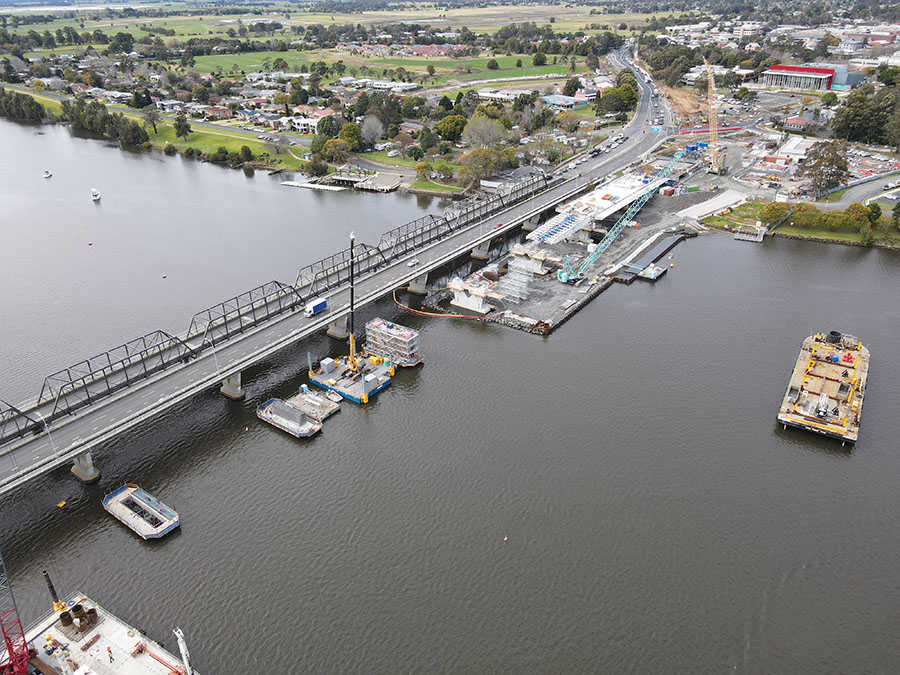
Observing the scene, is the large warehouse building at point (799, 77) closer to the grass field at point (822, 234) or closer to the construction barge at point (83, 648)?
the grass field at point (822, 234)

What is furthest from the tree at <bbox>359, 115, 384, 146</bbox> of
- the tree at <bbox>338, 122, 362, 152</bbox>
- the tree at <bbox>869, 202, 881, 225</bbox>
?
the tree at <bbox>869, 202, 881, 225</bbox>

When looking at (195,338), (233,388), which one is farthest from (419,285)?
(233,388)

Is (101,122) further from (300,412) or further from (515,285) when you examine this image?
(300,412)

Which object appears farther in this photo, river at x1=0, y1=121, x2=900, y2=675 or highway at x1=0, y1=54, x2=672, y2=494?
highway at x1=0, y1=54, x2=672, y2=494

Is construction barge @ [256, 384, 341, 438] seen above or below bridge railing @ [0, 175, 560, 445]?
below

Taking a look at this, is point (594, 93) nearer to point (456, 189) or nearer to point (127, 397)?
point (456, 189)

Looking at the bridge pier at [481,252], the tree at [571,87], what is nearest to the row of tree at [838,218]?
the bridge pier at [481,252]

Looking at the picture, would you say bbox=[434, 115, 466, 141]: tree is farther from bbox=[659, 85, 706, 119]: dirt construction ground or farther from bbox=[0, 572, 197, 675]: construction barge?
bbox=[0, 572, 197, 675]: construction barge
